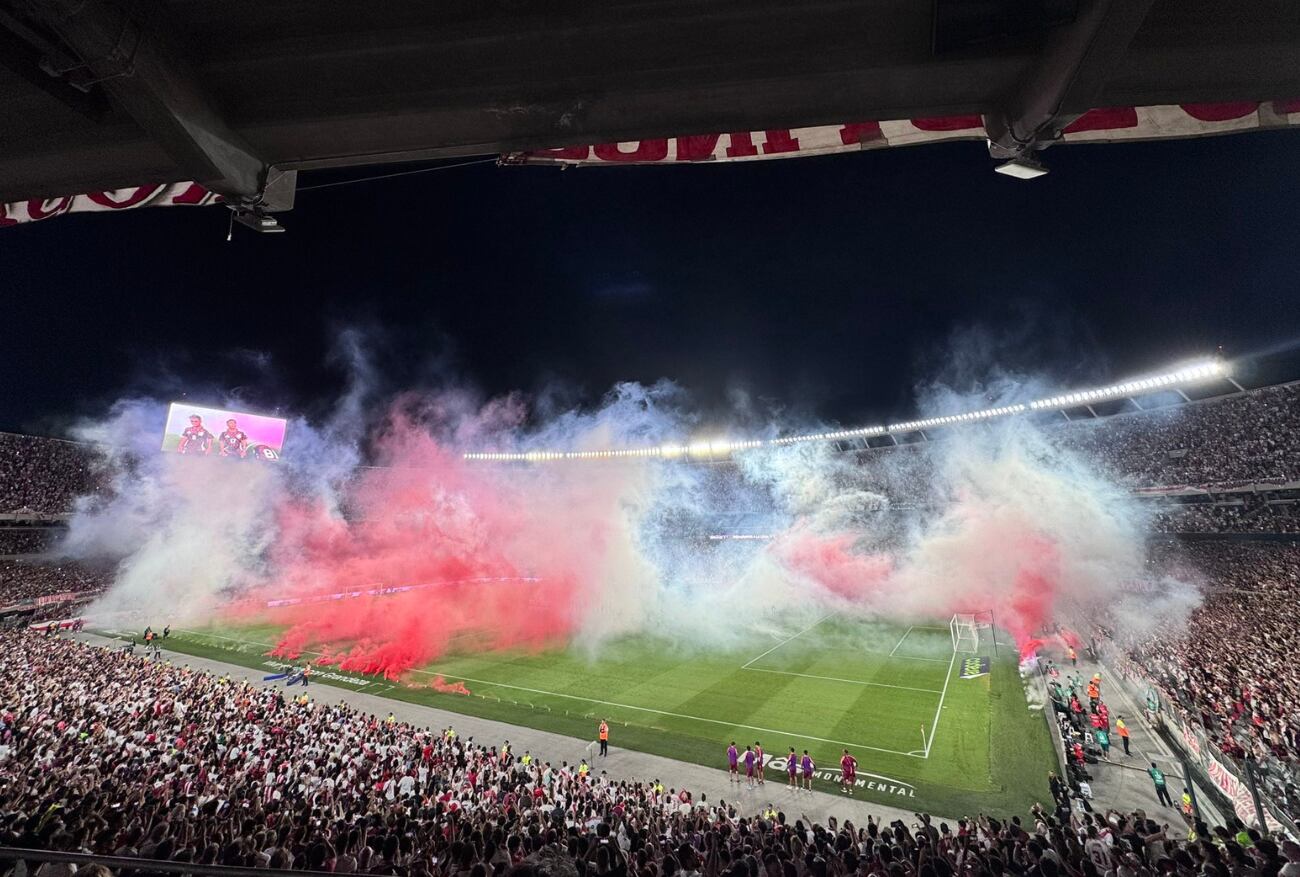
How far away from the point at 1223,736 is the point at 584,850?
1623cm

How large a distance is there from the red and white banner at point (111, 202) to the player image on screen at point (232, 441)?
50977 millimetres

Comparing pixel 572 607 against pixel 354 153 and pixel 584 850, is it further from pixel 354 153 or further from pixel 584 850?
pixel 354 153

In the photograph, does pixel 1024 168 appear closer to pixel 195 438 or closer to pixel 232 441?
pixel 195 438

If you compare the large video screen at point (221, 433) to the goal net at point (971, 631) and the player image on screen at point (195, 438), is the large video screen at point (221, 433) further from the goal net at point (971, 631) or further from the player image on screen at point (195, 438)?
the goal net at point (971, 631)

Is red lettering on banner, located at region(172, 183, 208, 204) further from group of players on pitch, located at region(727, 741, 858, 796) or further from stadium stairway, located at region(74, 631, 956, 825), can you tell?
group of players on pitch, located at region(727, 741, 858, 796)

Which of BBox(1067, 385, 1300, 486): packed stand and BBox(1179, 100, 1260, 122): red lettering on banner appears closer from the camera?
BBox(1179, 100, 1260, 122): red lettering on banner

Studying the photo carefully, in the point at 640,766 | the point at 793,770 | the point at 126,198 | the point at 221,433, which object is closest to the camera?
the point at 126,198

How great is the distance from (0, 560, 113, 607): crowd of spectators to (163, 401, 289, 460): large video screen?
1038cm

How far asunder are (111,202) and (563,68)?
4765 millimetres

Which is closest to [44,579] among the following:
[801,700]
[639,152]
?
[801,700]

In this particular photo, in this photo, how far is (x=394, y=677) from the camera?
26.5m

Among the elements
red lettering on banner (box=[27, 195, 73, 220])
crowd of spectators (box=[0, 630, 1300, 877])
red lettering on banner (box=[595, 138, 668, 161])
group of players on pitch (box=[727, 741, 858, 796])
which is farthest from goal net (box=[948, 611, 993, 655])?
red lettering on banner (box=[27, 195, 73, 220])

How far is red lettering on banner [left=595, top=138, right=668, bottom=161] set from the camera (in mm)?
4629

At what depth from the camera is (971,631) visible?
29.9 metres
